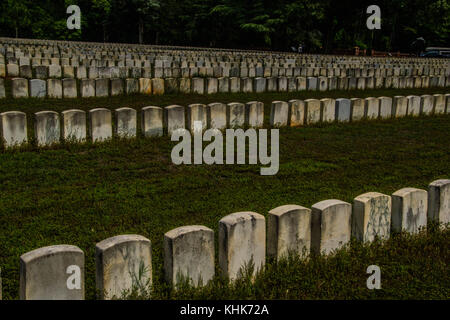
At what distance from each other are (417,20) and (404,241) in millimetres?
57379

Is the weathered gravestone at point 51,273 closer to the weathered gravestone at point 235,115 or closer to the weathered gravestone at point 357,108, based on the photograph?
the weathered gravestone at point 235,115

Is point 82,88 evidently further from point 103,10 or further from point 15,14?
point 103,10

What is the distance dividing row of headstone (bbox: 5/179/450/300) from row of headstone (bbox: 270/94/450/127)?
577cm

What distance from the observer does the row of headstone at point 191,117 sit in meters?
7.84

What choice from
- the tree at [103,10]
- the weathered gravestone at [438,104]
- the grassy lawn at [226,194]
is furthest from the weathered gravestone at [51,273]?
the tree at [103,10]

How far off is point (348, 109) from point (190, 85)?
19.5ft

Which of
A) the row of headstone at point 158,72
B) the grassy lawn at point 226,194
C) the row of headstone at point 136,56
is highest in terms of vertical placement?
the row of headstone at point 136,56

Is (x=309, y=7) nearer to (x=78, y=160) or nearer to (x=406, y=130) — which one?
(x=406, y=130)

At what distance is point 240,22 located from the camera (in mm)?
57938

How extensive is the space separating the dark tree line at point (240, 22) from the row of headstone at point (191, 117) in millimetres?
42851

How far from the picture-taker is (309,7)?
51.8 m

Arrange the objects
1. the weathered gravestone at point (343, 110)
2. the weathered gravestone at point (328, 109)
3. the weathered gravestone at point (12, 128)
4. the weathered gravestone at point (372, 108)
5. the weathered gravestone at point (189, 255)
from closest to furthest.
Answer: the weathered gravestone at point (189, 255) → the weathered gravestone at point (12, 128) → the weathered gravestone at point (328, 109) → the weathered gravestone at point (343, 110) → the weathered gravestone at point (372, 108)

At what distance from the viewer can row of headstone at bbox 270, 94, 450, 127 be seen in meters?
10.2

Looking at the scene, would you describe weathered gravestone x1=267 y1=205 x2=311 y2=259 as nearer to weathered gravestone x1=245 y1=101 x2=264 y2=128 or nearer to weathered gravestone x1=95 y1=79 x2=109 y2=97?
weathered gravestone x1=245 y1=101 x2=264 y2=128
